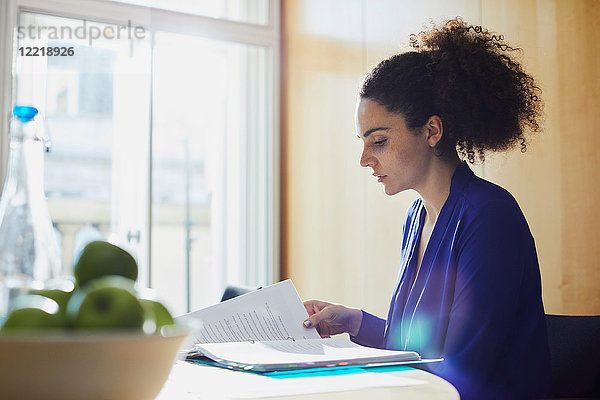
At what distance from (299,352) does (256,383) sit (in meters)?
0.19

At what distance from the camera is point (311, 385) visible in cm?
86

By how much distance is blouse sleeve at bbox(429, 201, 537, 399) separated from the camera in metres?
1.22

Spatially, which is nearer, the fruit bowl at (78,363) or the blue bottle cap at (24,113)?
the fruit bowl at (78,363)

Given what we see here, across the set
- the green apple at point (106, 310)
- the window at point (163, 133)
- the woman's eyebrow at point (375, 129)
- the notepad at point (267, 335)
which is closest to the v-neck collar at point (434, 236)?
the woman's eyebrow at point (375, 129)

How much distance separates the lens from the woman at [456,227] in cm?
127

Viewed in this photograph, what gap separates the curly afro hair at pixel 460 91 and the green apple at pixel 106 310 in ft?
4.12

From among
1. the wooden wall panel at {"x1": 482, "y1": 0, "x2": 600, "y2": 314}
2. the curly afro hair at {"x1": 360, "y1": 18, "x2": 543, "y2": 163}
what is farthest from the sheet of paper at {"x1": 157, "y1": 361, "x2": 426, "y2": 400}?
the wooden wall panel at {"x1": 482, "y1": 0, "x2": 600, "y2": 314}

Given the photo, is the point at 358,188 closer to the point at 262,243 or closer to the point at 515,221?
the point at 262,243

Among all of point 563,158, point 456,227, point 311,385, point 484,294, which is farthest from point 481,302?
point 563,158

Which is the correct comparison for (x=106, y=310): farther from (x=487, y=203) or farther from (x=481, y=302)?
(x=487, y=203)

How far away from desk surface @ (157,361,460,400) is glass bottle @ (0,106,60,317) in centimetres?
22

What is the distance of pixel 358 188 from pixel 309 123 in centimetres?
62

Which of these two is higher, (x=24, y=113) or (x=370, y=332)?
(x=24, y=113)

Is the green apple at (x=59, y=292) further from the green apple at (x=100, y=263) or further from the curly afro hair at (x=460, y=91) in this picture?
the curly afro hair at (x=460, y=91)
